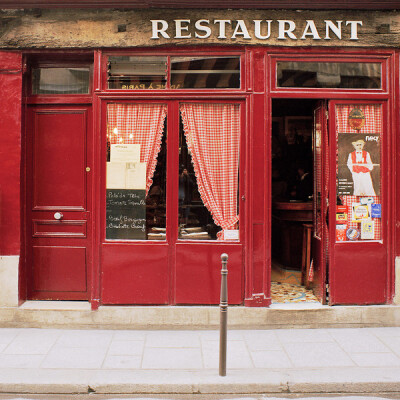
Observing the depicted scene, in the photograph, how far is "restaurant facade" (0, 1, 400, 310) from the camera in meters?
6.68

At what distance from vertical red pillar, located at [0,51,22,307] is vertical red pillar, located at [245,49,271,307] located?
314 centimetres

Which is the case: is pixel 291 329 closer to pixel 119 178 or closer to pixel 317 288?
pixel 317 288

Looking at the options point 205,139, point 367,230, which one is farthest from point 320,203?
point 205,139

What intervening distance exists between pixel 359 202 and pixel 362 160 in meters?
0.59

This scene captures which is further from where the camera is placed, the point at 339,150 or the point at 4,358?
the point at 339,150

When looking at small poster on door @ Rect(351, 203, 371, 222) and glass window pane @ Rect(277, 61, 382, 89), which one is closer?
glass window pane @ Rect(277, 61, 382, 89)

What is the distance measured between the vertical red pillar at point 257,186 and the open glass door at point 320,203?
2.87 feet

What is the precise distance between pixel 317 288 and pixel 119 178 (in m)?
3.32

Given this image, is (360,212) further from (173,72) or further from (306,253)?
(173,72)

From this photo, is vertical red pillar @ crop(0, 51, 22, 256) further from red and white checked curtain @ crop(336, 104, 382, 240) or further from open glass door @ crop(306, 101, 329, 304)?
red and white checked curtain @ crop(336, 104, 382, 240)

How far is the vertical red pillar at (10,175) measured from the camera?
669 centimetres

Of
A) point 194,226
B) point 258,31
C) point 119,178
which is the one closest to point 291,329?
point 194,226

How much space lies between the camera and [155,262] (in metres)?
6.73

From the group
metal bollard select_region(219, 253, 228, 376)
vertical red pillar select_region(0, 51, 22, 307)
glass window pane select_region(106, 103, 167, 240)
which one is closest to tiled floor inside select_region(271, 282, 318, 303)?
glass window pane select_region(106, 103, 167, 240)
